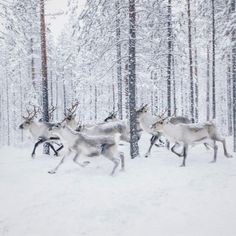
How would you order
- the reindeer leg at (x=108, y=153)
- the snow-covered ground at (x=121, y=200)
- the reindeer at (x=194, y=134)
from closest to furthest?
the snow-covered ground at (x=121, y=200) < the reindeer leg at (x=108, y=153) < the reindeer at (x=194, y=134)

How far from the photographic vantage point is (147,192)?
8.12 metres

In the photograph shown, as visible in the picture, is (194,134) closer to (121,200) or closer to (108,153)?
(108,153)

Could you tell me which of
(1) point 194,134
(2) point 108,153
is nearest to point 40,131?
(2) point 108,153

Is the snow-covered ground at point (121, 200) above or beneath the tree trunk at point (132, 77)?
beneath

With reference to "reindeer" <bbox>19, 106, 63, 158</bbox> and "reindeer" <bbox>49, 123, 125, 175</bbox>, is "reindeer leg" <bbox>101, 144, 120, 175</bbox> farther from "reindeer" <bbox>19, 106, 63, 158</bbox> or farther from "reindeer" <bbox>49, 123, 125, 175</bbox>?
"reindeer" <bbox>19, 106, 63, 158</bbox>

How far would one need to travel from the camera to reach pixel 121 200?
7.55m

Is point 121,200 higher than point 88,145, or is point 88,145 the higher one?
point 88,145

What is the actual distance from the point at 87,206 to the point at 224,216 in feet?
9.24

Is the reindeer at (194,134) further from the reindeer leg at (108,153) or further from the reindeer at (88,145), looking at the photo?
the reindeer leg at (108,153)

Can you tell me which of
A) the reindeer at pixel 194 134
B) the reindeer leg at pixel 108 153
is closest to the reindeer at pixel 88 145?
the reindeer leg at pixel 108 153

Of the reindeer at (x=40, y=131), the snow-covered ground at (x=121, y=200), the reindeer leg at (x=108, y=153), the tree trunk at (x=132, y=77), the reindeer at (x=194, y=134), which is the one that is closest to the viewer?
the snow-covered ground at (x=121, y=200)

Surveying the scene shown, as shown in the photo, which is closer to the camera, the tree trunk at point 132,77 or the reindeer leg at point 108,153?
the reindeer leg at point 108,153

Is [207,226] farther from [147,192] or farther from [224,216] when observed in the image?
[147,192]

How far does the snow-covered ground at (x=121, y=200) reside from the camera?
612 cm
